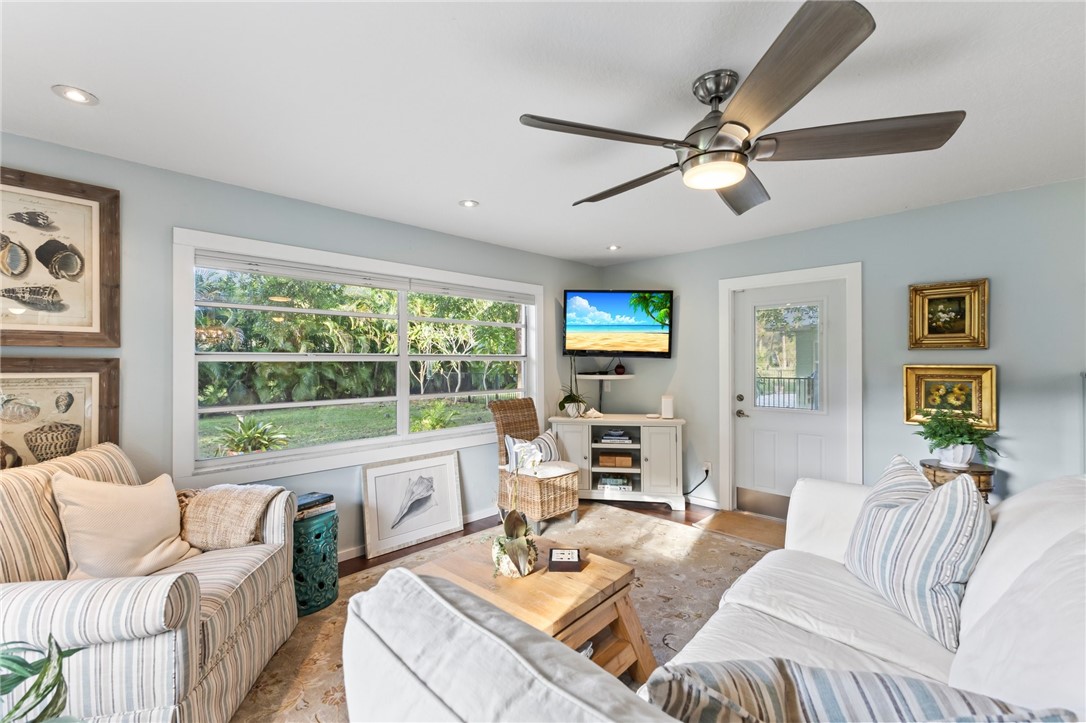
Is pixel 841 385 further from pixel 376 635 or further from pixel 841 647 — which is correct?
pixel 376 635

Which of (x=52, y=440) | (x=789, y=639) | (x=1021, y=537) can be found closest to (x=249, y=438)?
(x=52, y=440)

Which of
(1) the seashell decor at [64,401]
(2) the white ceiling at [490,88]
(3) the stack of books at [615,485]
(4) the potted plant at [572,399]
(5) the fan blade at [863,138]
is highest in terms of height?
(2) the white ceiling at [490,88]

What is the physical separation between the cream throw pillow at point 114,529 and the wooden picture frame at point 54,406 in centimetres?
49

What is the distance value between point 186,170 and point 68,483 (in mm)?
1630

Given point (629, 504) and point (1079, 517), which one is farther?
point (629, 504)

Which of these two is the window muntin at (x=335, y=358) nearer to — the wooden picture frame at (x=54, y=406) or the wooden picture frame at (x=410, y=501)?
the wooden picture frame at (x=410, y=501)

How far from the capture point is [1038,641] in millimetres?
758

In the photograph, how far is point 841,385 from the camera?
11.4ft

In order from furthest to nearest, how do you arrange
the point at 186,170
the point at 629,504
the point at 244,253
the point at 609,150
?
the point at 629,504 → the point at 244,253 → the point at 186,170 → the point at 609,150

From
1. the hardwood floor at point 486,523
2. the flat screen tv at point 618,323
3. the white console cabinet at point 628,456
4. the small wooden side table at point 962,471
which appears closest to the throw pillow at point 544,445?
the white console cabinet at point 628,456

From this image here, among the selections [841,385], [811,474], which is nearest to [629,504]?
[811,474]

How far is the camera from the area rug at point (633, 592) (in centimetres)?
179

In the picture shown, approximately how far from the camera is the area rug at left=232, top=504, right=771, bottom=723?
5.87 feet

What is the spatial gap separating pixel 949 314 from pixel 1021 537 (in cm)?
235
